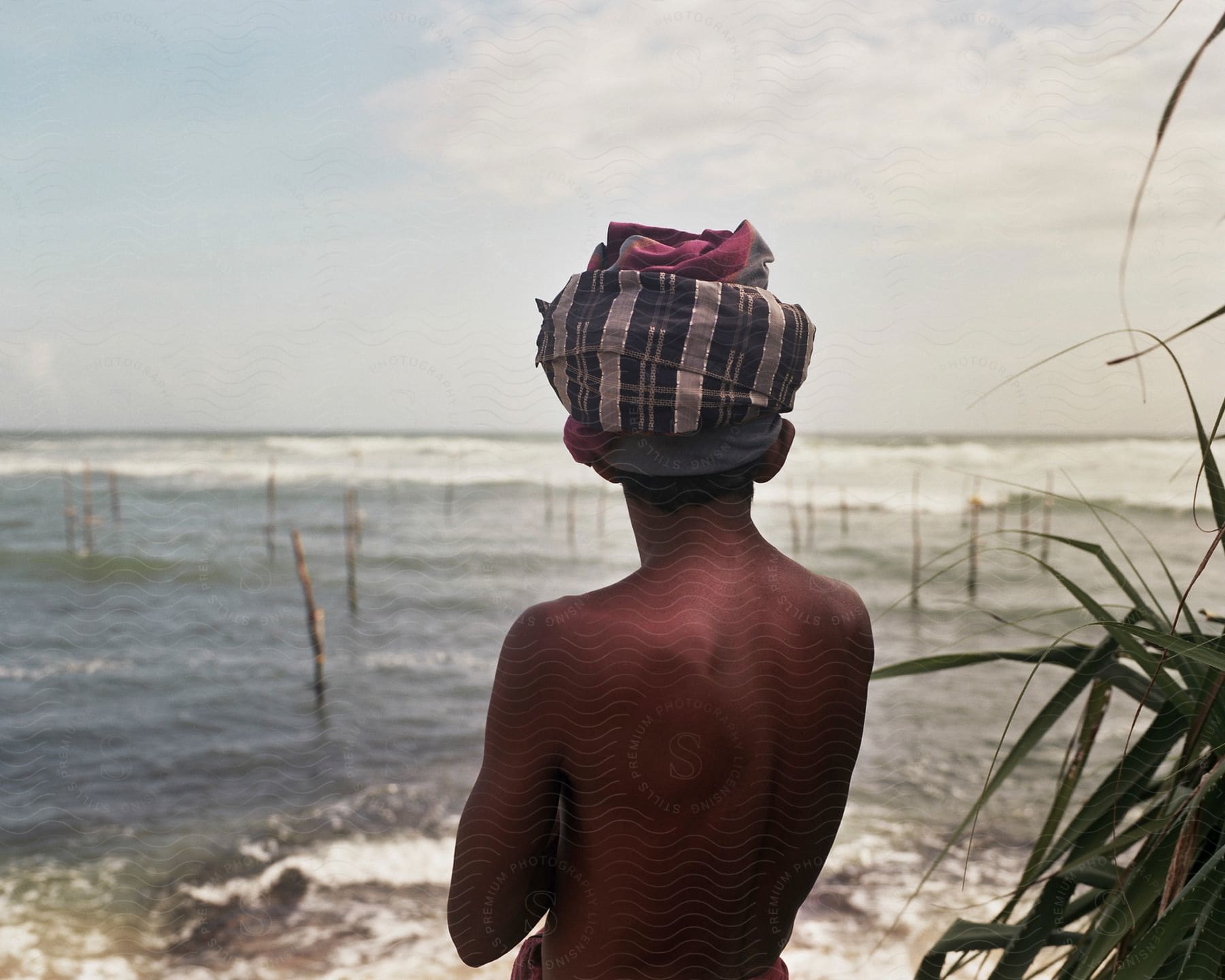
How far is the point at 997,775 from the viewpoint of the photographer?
140cm

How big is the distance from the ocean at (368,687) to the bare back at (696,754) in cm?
22

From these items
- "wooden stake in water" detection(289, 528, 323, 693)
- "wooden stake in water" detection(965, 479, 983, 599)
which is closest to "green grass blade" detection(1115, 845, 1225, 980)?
"wooden stake in water" detection(965, 479, 983, 599)

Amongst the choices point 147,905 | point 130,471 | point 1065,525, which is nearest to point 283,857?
Answer: point 147,905

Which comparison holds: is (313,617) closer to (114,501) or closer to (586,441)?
(586,441)

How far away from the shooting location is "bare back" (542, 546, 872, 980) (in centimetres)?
98

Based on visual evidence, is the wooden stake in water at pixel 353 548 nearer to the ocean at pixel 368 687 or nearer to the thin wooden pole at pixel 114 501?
the ocean at pixel 368 687

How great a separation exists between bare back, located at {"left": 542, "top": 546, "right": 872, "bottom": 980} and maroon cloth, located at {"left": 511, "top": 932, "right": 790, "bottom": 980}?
0.02 meters

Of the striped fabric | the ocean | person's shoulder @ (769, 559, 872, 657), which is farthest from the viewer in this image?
the ocean

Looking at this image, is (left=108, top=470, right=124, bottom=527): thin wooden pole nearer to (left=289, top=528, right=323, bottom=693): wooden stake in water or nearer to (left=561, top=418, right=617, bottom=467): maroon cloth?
(left=289, top=528, right=323, bottom=693): wooden stake in water

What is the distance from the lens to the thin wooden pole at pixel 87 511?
35.2 ft

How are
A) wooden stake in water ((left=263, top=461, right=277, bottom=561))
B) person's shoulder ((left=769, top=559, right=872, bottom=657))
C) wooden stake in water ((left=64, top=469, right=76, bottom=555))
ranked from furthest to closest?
wooden stake in water ((left=64, top=469, right=76, bottom=555)), wooden stake in water ((left=263, top=461, right=277, bottom=561)), person's shoulder ((left=769, top=559, right=872, bottom=657))

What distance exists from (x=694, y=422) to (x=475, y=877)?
55cm

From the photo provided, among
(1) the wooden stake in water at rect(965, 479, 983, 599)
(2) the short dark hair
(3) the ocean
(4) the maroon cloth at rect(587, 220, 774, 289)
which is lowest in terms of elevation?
(3) the ocean

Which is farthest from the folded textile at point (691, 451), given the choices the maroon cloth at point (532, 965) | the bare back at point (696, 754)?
the maroon cloth at point (532, 965)
